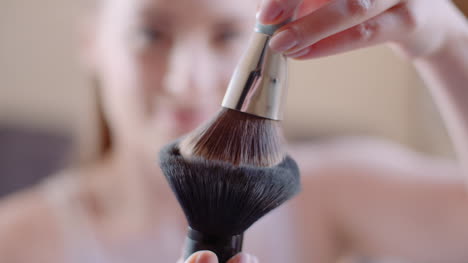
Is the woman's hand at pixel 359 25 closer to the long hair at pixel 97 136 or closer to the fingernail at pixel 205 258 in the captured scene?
the fingernail at pixel 205 258

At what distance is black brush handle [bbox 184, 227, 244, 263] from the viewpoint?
8.3 inches

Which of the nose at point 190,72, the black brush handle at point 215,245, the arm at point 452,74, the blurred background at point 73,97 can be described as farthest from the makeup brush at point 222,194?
the blurred background at point 73,97

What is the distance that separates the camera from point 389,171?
2.44 ft

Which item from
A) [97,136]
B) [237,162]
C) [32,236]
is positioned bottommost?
[32,236]

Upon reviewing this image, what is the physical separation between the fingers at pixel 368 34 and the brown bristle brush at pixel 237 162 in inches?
1.0

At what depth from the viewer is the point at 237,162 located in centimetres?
21

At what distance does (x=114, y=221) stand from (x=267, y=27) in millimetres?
567

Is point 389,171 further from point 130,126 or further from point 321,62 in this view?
point 321,62

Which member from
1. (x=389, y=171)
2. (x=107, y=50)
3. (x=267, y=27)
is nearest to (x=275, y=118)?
(x=267, y=27)

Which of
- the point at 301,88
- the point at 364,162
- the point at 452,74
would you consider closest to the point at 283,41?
the point at 452,74

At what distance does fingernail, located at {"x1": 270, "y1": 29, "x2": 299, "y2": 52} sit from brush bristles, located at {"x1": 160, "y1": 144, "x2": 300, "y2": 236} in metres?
0.05

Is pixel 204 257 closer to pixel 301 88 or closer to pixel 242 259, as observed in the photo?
pixel 242 259

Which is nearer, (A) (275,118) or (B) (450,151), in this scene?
(A) (275,118)

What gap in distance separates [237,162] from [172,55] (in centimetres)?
35
